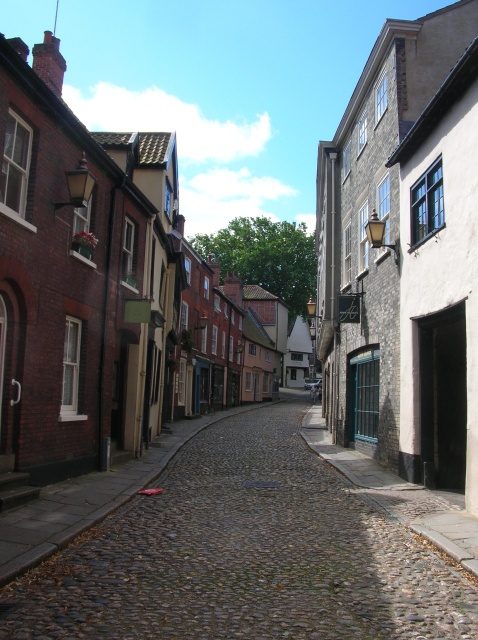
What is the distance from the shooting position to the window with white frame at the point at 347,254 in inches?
684

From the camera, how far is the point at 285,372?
74125mm

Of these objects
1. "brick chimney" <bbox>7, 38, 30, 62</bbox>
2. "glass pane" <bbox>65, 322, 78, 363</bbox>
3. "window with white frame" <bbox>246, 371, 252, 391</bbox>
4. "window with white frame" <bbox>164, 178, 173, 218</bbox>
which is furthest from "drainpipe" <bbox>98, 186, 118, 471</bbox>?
"window with white frame" <bbox>246, 371, 252, 391</bbox>

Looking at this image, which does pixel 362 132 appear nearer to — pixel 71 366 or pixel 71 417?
pixel 71 366

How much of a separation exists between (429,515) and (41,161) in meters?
7.63

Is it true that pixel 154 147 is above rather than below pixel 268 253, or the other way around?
below

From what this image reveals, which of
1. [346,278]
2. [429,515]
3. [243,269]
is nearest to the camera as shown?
[429,515]

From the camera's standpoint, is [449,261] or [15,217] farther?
[449,261]

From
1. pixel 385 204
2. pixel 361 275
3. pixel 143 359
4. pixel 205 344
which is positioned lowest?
pixel 143 359

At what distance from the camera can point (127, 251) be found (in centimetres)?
1349

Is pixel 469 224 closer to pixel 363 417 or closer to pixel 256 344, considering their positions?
pixel 363 417

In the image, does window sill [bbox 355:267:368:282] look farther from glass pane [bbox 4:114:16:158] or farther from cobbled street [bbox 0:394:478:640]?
glass pane [bbox 4:114:16:158]

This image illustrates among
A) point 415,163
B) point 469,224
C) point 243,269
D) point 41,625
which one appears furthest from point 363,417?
point 243,269

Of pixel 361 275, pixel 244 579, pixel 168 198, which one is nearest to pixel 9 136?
pixel 244 579

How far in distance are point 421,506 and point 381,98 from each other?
384 inches
